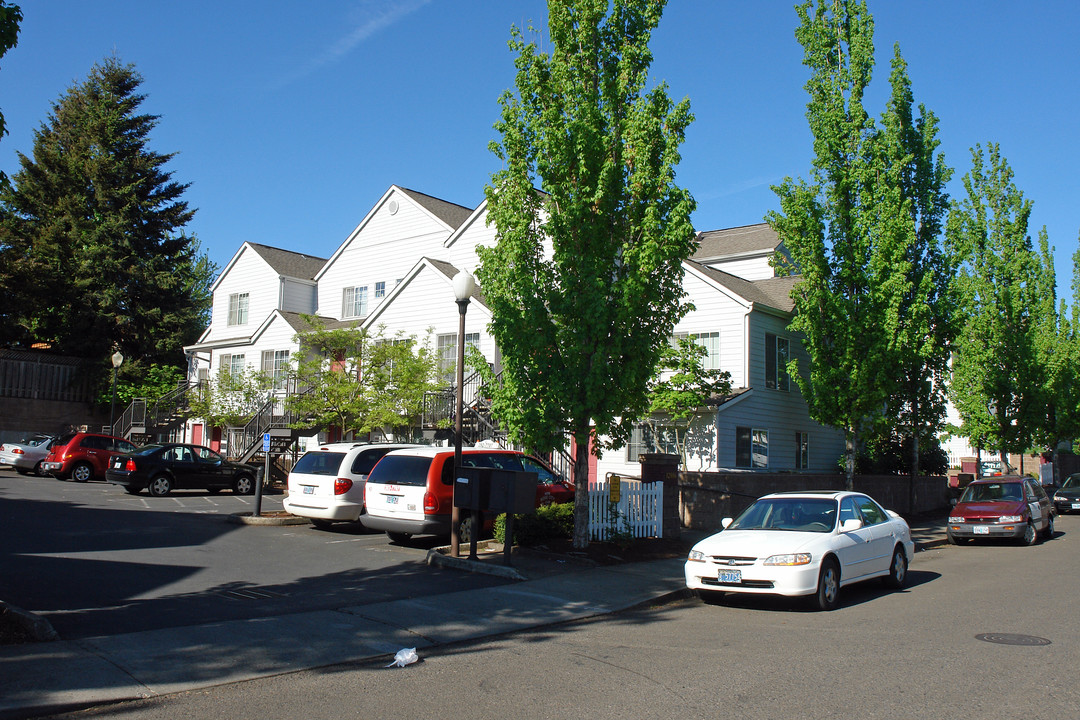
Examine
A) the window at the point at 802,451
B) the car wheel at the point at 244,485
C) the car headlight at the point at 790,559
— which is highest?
the window at the point at 802,451

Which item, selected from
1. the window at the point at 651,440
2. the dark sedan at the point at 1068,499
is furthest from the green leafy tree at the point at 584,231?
the dark sedan at the point at 1068,499

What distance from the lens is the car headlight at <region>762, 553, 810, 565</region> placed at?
33.0 feet

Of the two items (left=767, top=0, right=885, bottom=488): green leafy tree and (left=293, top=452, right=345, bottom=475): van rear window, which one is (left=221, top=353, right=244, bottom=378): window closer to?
(left=293, top=452, right=345, bottom=475): van rear window

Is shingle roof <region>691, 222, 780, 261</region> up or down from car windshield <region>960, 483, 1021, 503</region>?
up

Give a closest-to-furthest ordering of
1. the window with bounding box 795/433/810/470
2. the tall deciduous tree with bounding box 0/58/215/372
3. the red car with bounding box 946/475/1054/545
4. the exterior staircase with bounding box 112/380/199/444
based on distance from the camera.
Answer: the red car with bounding box 946/475/1054/545, the window with bounding box 795/433/810/470, the exterior staircase with bounding box 112/380/199/444, the tall deciduous tree with bounding box 0/58/215/372

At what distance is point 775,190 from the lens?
2191 centimetres

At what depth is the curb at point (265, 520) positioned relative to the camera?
16.8 metres

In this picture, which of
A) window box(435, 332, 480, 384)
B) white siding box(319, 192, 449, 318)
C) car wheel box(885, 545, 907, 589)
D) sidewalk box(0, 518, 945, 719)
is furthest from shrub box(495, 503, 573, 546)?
white siding box(319, 192, 449, 318)

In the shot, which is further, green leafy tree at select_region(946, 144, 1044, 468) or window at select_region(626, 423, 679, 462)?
green leafy tree at select_region(946, 144, 1044, 468)

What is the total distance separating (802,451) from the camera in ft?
89.3

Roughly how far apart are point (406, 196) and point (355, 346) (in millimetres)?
9032

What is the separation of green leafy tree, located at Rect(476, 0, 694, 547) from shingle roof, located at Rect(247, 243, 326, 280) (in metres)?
24.6

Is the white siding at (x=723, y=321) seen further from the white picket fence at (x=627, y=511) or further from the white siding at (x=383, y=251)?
the white siding at (x=383, y=251)

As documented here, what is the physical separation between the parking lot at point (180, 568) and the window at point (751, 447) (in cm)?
1161
